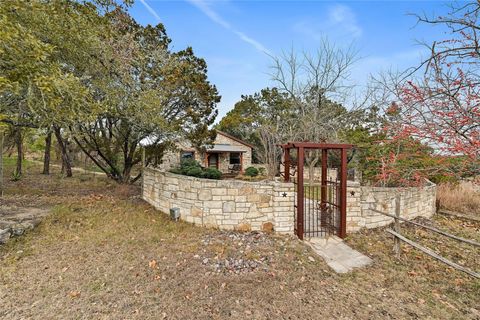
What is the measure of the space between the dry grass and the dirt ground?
2909 mm

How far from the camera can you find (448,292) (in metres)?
3.74

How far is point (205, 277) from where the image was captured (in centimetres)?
367

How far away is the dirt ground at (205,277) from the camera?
303cm

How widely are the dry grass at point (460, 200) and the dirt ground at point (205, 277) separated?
291cm

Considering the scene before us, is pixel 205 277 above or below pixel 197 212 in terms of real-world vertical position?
below

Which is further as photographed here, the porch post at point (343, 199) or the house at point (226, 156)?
the house at point (226, 156)

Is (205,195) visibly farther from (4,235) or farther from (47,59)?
(47,59)

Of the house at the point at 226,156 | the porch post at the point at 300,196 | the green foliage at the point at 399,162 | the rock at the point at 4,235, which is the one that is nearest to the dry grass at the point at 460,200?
the green foliage at the point at 399,162

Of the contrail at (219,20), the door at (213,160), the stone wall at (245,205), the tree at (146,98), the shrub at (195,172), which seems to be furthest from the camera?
the door at (213,160)


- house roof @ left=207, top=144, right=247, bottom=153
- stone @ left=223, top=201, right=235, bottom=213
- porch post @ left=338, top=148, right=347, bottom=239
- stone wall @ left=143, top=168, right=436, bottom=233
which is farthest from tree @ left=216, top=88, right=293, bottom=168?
stone @ left=223, top=201, right=235, bottom=213

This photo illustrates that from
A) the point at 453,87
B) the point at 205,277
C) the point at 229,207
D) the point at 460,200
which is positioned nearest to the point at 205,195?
the point at 229,207

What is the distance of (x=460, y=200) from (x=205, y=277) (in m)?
9.72

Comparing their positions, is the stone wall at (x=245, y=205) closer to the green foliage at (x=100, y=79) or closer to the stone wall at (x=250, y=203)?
the stone wall at (x=250, y=203)

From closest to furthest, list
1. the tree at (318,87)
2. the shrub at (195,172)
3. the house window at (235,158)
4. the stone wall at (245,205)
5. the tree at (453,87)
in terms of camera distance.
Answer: the tree at (453,87) < the stone wall at (245,205) < the tree at (318,87) < the shrub at (195,172) < the house window at (235,158)
